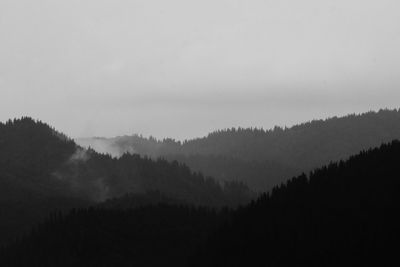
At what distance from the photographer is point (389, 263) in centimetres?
19988
